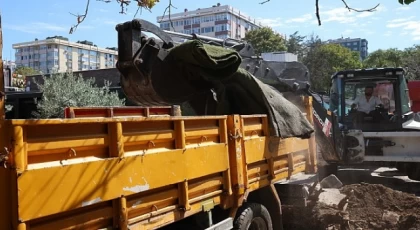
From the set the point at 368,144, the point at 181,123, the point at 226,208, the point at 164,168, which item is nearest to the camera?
the point at 164,168

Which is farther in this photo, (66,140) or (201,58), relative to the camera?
(201,58)

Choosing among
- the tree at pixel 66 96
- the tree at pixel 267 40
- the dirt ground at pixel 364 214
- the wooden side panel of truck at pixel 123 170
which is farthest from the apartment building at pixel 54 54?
the wooden side panel of truck at pixel 123 170

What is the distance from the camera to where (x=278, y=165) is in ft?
16.2

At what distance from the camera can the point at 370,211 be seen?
20.8ft

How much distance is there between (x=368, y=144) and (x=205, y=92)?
16.2 ft

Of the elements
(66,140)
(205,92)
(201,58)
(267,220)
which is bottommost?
(267,220)

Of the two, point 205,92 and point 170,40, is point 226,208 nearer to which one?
point 205,92

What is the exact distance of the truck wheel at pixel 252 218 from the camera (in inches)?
162

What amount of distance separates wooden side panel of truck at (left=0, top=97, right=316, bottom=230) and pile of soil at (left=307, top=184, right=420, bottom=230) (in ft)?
6.37

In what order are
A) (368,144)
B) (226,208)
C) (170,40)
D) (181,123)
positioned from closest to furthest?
(181,123) → (226,208) → (170,40) → (368,144)

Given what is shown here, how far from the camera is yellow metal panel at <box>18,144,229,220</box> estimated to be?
2.23 meters

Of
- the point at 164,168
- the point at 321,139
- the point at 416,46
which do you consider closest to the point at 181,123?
the point at 164,168

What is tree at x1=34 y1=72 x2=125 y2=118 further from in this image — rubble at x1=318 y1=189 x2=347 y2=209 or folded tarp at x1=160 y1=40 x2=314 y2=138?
rubble at x1=318 y1=189 x2=347 y2=209

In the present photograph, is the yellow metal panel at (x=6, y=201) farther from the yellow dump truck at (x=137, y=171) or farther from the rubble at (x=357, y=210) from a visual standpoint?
the rubble at (x=357, y=210)
